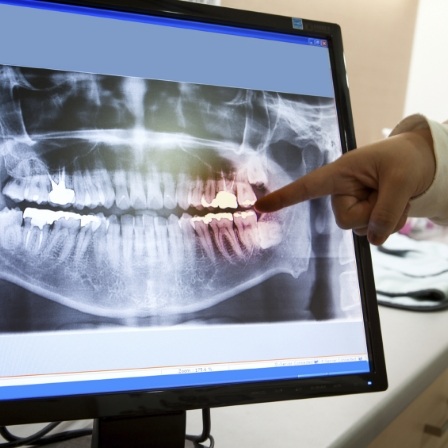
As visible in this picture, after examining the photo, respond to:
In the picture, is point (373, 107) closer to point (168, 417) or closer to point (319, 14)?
point (319, 14)

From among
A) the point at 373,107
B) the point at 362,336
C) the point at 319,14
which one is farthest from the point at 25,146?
the point at 373,107

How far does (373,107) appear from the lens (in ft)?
5.99

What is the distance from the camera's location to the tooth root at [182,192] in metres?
0.48

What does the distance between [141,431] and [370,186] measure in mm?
320

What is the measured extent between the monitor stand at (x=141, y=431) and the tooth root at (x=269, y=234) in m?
0.18

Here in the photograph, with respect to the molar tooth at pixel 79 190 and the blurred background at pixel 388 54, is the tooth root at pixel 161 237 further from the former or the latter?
the blurred background at pixel 388 54

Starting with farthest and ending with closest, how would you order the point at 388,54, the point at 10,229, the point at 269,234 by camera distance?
the point at 388,54 < the point at 269,234 < the point at 10,229

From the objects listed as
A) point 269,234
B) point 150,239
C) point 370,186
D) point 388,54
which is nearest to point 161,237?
point 150,239

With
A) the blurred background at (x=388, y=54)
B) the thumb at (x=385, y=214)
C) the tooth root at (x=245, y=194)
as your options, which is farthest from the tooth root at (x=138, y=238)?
the blurred background at (x=388, y=54)

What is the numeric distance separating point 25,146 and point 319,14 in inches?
48.6

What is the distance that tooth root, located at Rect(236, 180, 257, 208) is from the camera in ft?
1.69

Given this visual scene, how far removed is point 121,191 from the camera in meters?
0.46

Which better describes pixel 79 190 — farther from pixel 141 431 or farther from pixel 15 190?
pixel 141 431

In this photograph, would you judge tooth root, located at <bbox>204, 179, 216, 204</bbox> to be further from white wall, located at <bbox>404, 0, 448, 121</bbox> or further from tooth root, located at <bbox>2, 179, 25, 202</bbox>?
white wall, located at <bbox>404, 0, 448, 121</bbox>
